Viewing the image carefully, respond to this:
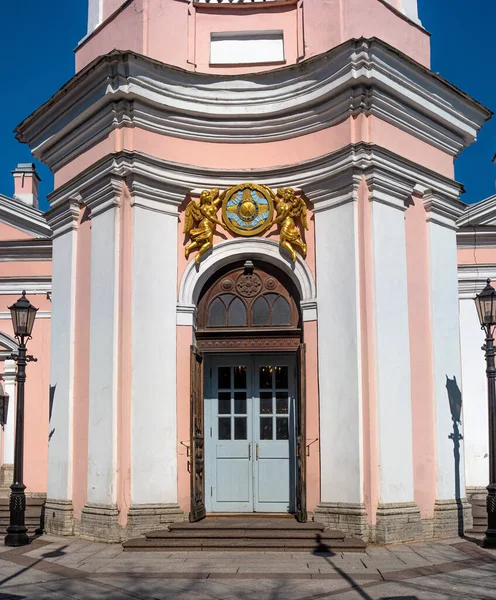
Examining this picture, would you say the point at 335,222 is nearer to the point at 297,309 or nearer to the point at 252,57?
the point at 297,309

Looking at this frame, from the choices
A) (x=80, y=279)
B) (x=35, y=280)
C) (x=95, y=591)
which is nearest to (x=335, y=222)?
(x=80, y=279)

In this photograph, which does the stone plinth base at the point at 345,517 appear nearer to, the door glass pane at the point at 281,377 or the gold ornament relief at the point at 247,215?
the door glass pane at the point at 281,377

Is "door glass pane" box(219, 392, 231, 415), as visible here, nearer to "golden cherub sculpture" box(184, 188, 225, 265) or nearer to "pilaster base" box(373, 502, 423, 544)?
"golden cherub sculpture" box(184, 188, 225, 265)

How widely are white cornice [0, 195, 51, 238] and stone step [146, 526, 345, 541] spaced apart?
413 inches

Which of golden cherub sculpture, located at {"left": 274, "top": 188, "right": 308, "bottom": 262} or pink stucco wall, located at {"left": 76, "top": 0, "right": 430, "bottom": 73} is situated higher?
pink stucco wall, located at {"left": 76, "top": 0, "right": 430, "bottom": 73}

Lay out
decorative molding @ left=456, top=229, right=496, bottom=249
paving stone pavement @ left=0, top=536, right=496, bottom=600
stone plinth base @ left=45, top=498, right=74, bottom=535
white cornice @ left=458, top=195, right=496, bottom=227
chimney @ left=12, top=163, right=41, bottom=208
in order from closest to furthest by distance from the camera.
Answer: paving stone pavement @ left=0, top=536, right=496, bottom=600
stone plinth base @ left=45, top=498, right=74, bottom=535
decorative molding @ left=456, top=229, right=496, bottom=249
white cornice @ left=458, top=195, right=496, bottom=227
chimney @ left=12, top=163, right=41, bottom=208

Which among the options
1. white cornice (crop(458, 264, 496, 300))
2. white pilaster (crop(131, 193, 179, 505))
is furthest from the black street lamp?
white cornice (crop(458, 264, 496, 300))

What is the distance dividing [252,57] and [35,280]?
8.49 meters

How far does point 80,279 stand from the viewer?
13.2 m

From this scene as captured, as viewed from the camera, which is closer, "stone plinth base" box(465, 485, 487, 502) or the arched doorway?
the arched doorway

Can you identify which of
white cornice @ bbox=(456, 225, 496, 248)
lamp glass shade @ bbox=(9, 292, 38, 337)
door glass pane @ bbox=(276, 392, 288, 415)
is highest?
white cornice @ bbox=(456, 225, 496, 248)

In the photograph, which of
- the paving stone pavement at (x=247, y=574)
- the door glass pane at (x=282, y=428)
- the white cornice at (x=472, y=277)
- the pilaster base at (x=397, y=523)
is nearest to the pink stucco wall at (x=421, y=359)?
the pilaster base at (x=397, y=523)

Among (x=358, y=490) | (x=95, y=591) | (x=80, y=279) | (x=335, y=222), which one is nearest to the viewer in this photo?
(x=95, y=591)

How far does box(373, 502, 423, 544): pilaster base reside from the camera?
11.1m
